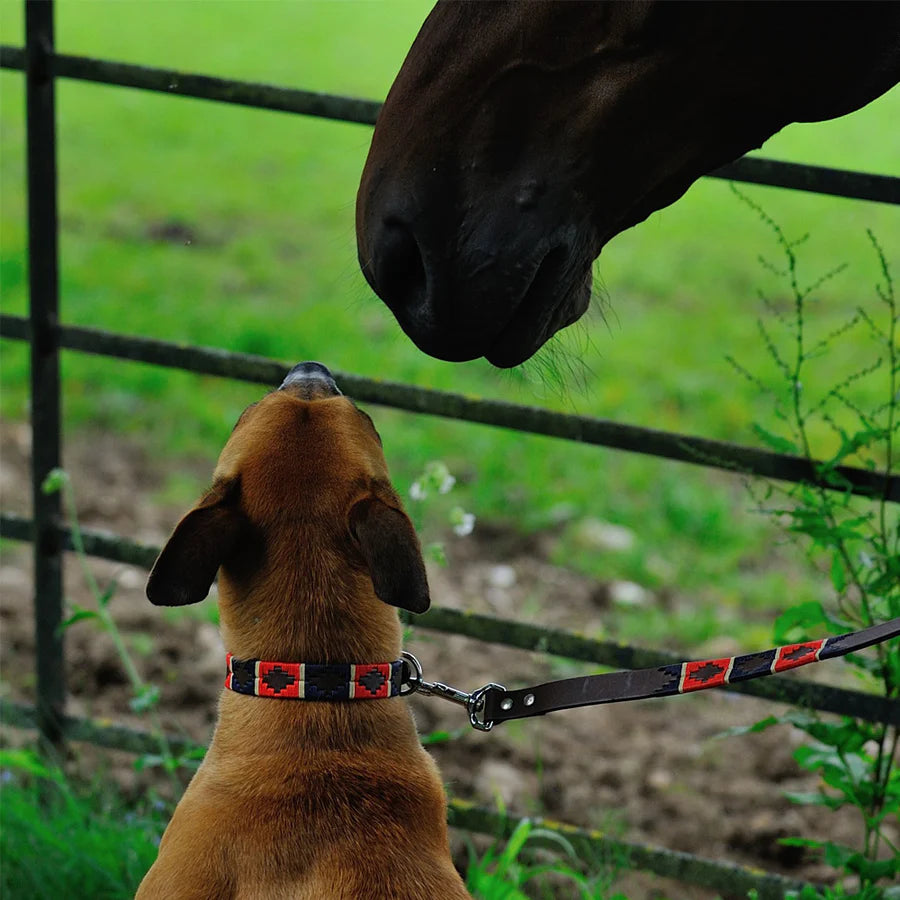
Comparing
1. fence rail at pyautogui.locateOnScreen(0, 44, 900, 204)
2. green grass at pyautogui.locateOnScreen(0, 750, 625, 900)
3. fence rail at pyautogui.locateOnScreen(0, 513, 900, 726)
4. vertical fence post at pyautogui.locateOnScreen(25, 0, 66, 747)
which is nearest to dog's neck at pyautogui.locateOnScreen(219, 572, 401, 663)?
fence rail at pyautogui.locateOnScreen(0, 513, 900, 726)

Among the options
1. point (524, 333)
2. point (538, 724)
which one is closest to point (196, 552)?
point (524, 333)

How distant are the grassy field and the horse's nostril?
0.45 meters

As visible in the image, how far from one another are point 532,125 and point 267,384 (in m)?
1.33

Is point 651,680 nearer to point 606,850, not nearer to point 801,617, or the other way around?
point 801,617

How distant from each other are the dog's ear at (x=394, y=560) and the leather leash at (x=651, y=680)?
24 cm

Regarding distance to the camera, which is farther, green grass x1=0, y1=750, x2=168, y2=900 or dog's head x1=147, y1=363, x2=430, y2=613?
green grass x1=0, y1=750, x2=168, y2=900

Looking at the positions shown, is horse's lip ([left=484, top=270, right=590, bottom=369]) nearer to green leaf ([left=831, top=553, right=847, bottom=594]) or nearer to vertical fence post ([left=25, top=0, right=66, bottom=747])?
green leaf ([left=831, top=553, right=847, bottom=594])

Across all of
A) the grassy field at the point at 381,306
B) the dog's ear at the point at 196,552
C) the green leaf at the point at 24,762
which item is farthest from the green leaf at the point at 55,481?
the dog's ear at the point at 196,552

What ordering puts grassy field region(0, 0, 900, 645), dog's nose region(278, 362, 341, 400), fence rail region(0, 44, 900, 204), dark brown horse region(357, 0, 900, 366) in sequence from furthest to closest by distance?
grassy field region(0, 0, 900, 645), fence rail region(0, 44, 900, 204), dog's nose region(278, 362, 341, 400), dark brown horse region(357, 0, 900, 366)

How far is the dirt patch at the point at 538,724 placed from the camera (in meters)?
3.44

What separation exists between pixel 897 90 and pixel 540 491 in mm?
5517

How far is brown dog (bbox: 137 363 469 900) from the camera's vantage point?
2.05 m

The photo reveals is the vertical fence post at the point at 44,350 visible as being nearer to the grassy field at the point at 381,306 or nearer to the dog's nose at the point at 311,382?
the grassy field at the point at 381,306

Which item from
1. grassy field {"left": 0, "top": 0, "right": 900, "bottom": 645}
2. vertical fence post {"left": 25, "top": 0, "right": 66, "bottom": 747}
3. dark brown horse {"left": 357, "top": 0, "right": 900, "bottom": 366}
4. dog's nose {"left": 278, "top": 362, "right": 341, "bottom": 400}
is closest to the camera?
dark brown horse {"left": 357, "top": 0, "right": 900, "bottom": 366}
